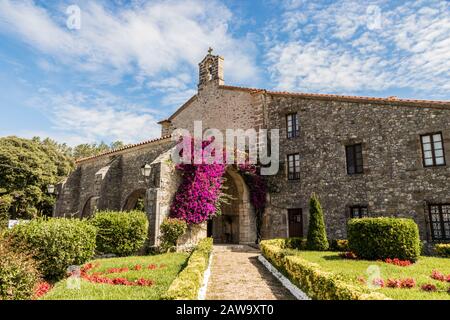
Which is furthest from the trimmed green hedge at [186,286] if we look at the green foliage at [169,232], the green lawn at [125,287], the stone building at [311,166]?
the stone building at [311,166]

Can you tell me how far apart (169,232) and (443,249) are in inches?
481

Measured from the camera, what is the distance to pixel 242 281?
9.53 meters

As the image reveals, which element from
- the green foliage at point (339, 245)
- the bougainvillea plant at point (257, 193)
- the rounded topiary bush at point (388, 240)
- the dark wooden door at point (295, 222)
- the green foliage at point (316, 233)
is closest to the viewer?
the rounded topiary bush at point (388, 240)

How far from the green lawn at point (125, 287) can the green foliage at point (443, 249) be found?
36.9 feet

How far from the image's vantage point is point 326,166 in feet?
61.2

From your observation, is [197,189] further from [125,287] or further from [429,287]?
[429,287]

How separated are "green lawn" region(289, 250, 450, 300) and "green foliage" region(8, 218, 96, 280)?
777cm

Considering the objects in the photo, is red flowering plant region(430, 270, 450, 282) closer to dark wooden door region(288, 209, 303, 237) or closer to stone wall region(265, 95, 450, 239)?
stone wall region(265, 95, 450, 239)

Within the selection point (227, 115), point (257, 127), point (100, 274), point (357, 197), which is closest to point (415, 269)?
point (357, 197)

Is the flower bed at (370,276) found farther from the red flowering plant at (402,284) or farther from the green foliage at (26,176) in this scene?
the green foliage at (26,176)

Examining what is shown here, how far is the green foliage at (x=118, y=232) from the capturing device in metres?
13.6

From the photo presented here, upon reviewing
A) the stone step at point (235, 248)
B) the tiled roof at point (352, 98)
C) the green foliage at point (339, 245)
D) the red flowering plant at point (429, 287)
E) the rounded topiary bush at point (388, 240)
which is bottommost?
the stone step at point (235, 248)

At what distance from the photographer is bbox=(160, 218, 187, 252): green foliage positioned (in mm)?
14727

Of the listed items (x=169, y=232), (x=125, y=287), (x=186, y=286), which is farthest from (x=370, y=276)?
(x=169, y=232)
